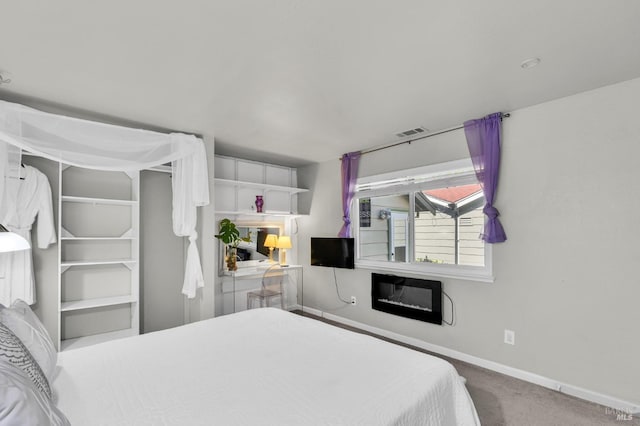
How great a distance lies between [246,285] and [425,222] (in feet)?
8.96

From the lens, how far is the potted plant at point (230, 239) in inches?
163

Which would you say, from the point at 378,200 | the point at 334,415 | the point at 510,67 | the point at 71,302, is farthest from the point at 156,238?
the point at 510,67

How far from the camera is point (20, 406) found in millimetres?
798

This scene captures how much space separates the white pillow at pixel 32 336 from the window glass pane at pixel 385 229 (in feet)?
11.2

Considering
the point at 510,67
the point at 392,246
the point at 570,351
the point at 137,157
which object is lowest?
the point at 570,351

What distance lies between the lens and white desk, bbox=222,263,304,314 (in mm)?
4438

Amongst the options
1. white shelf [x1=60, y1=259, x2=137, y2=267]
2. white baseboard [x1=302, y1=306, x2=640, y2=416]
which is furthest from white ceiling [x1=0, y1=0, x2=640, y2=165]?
white baseboard [x1=302, y1=306, x2=640, y2=416]

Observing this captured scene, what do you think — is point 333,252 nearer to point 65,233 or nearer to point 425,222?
point 425,222

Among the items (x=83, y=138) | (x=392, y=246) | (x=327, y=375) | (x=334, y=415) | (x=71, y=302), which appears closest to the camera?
(x=334, y=415)

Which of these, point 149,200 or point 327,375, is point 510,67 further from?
point 149,200

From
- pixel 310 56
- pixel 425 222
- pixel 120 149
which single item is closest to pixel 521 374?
pixel 425 222

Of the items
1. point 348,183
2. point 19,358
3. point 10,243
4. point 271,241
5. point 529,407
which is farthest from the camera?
point 271,241

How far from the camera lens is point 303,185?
5230 millimetres

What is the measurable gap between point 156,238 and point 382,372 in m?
2.99
